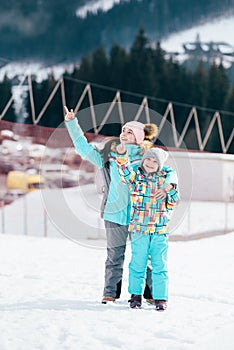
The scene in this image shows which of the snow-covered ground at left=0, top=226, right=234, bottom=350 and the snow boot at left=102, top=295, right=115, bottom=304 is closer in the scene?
the snow-covered ground at left=0, top=226, right=234, bottom=350

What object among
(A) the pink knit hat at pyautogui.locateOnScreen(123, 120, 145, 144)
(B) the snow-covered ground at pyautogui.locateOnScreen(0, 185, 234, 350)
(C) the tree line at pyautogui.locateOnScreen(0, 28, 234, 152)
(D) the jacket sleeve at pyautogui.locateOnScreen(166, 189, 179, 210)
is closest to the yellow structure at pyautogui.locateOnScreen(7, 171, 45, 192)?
(B) the snow-covered ground at pyautogui.locateOnScreen(0, 185, 234, 350)

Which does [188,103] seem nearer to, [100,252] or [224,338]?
[100,252]

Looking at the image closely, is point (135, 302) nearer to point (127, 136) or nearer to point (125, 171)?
point (125, 171)

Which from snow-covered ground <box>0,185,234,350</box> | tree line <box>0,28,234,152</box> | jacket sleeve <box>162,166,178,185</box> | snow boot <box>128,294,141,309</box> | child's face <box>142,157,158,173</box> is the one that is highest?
tree line <box>0,28,234,152</box>

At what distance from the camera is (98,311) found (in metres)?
3.24

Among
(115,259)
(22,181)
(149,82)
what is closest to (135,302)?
(115,259)

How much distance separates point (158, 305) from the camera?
333 cm

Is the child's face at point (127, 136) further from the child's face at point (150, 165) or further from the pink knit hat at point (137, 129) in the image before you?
the child's face at point (150, 165)

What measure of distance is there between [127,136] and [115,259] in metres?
0.67

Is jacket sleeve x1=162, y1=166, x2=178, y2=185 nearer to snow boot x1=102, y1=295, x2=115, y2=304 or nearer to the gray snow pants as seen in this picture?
the gray snow pants

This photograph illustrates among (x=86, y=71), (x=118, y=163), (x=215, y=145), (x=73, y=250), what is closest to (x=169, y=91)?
(x=86, y=71)

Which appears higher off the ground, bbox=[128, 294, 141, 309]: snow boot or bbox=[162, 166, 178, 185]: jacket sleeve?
bbox=[162, 166, 178, 185]: jacket sleeve

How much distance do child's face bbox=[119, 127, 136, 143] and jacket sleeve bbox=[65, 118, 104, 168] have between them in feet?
0.69

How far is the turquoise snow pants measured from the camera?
11.0 ft
